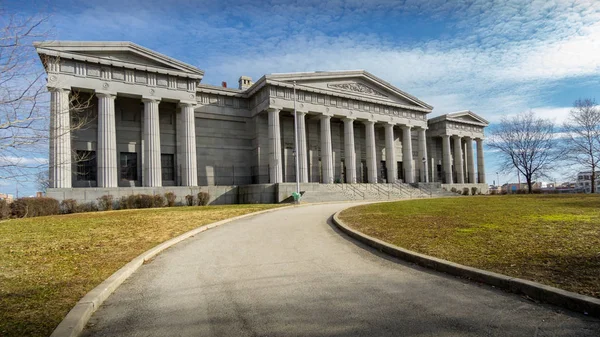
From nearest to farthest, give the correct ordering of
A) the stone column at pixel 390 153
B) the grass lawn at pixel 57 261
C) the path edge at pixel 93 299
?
the path edge at pixel 93 299 < the grass lawn at pixel 57 261 < the stone column at pixel 390 153

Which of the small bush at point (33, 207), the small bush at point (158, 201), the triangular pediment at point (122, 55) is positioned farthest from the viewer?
the triangular pediment at point (122, 55)

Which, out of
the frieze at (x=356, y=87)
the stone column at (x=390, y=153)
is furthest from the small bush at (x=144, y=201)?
the stone column at (x=390, y=153)

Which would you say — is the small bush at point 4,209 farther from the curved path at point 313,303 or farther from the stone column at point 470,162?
the stone column at point 470,162

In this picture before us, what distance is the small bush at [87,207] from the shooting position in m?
25.2

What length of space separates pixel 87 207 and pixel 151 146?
7579 millimetres

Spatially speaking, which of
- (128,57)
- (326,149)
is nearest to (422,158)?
(326,149)

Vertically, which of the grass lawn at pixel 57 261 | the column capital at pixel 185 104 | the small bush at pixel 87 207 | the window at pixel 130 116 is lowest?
the grass lawn at pixel 57 261

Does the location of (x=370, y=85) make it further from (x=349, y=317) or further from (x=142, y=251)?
(x=349, y=317)

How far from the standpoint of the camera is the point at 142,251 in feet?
29.5

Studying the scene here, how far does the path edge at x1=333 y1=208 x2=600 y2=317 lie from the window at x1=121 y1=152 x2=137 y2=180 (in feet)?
104

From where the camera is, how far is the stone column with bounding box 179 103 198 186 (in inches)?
1294

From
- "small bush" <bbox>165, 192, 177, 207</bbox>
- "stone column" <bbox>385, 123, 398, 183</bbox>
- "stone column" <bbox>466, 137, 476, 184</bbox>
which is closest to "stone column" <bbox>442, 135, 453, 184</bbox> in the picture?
"stone column" <bbox>466, 137, 476, 184</bbox>

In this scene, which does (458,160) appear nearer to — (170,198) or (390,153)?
(390,153)

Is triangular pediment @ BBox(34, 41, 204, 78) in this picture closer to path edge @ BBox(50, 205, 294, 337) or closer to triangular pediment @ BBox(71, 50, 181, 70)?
triangular pediment @ BBox(71, 50, 181, 70)
